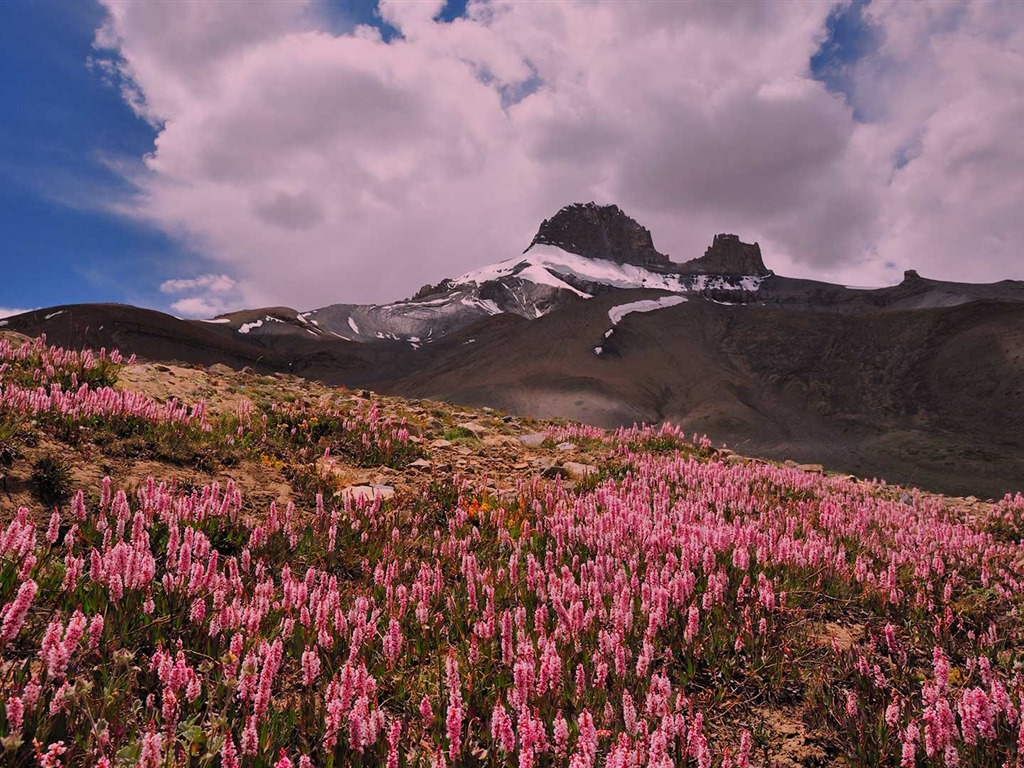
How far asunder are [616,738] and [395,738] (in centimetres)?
117

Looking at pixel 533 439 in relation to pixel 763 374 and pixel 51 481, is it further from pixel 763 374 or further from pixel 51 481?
pixel 763 374

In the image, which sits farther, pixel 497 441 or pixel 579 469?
pixel 497 441

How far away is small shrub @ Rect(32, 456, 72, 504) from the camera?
465cm

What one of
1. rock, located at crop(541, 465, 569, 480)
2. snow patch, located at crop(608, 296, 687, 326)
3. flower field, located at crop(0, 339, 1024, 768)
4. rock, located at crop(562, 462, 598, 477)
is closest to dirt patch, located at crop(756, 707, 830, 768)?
Answer: flower field, located at crop(0, 339, 1024, 768)

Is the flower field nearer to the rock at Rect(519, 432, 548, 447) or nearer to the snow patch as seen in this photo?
the rock at Rect(519, 432, 548, 447)

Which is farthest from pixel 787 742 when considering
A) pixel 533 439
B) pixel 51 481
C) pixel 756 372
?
pixel 756 372

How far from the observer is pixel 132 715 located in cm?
260

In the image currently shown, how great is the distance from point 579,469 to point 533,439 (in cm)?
→ 326

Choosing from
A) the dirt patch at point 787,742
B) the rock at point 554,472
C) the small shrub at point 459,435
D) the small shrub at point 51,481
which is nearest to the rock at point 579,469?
the rock at point 554,472

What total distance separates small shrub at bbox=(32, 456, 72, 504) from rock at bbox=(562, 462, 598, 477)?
20.4 feet

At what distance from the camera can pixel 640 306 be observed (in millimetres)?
144750

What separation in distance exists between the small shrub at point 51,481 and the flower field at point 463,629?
175mm

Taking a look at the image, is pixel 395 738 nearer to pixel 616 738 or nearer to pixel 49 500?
pixel 616 738

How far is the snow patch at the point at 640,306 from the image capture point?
134 m
